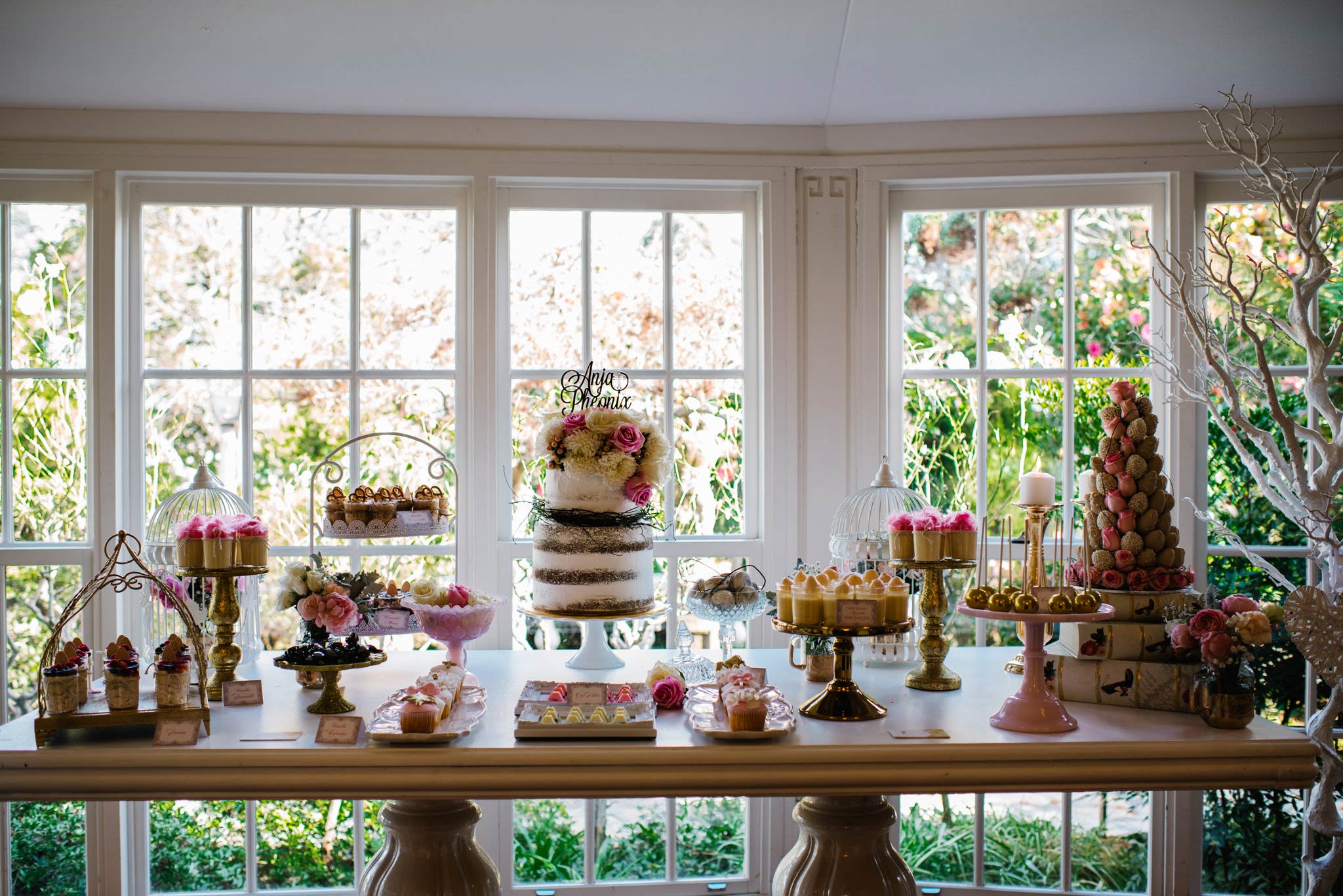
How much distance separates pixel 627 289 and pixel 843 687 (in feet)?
5.05

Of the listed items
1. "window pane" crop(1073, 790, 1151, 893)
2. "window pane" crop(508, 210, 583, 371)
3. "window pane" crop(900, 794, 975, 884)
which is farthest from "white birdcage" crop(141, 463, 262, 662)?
"window pane" crop(1073, 790, 1151, 893)

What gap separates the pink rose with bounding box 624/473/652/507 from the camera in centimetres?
245

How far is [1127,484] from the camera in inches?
83.5

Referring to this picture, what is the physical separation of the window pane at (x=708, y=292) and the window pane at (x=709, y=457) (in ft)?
0.31

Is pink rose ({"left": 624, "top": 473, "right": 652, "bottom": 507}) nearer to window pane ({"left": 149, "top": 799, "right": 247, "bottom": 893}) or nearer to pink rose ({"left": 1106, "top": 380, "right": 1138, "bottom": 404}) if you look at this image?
pink rose ({"left": 1106, "top": 380, "right": 1138, "bottom": 404})

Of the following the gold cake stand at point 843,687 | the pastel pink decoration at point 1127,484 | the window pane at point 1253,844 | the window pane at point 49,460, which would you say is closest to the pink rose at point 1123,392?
the pastel pink decoration at point 1127,484

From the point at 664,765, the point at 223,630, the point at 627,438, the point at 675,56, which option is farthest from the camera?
the point at 675,56

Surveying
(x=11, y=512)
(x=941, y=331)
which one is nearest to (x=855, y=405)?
(x=941, y=331)

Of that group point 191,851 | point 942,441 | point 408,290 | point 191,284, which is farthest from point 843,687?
point 191,284

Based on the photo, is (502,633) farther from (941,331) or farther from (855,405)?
(941,331)

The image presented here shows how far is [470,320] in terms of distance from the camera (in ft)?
9.87

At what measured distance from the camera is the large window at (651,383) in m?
3.06

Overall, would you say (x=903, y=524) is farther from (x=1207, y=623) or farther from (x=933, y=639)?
(x=1207, y=623)

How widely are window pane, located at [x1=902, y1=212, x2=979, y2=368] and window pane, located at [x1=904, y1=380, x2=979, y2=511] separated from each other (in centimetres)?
8
